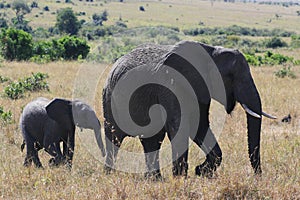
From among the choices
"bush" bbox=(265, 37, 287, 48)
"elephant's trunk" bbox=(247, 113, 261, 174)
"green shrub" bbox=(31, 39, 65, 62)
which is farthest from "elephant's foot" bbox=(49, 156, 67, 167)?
"bush" bbox=(265, 37, 287, 48)

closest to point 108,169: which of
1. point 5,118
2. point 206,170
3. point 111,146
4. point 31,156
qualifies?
point 111,146

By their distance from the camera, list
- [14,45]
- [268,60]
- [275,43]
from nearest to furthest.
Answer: [14,45]
[268,60]
[275,43]

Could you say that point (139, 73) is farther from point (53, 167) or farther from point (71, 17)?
point (71, 17)

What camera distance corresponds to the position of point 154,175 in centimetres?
609

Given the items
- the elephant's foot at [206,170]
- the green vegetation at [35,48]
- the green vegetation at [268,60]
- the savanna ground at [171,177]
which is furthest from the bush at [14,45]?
the elephant's foot at [206,170]

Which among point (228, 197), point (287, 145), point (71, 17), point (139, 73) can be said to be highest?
point (139, 73)

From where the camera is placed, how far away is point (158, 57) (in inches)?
245

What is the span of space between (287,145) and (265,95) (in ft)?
18.8

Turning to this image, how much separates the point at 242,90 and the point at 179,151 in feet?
3.39

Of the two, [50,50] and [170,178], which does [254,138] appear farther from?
[50,50]

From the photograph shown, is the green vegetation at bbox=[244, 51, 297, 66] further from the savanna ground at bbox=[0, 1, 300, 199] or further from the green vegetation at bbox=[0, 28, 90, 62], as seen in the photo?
the savanna ground at bbox=[0, 1, 300, 199]

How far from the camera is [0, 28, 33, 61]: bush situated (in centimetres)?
2258

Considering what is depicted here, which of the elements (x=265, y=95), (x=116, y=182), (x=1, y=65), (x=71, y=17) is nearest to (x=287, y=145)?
(x=116, y=182)

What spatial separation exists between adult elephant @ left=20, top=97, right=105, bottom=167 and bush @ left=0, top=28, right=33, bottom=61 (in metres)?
16.1
